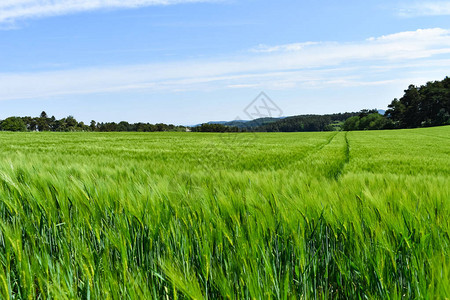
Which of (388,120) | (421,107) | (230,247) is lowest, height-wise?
(230,247)

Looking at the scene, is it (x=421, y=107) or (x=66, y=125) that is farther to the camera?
(x=66, y=125)

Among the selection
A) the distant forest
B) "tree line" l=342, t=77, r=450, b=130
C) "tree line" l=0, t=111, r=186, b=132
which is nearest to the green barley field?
the distant forest

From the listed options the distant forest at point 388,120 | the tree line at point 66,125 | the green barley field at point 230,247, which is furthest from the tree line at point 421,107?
the green barley field at point 230,247

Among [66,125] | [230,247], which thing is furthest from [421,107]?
[66,125]

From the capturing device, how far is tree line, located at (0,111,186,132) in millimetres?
83438

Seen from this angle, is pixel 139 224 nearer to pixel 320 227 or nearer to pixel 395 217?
pixel 320 227

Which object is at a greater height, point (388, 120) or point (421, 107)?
point (421, 107)

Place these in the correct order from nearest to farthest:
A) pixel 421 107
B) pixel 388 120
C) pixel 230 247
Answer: pixel 230 247, pixel 421 107, pixel 388 120

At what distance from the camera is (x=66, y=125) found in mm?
90312

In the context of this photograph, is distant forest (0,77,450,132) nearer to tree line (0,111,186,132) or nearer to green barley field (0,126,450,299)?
tree line (0,111,186,132)

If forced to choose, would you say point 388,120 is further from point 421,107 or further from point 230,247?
point 230,247

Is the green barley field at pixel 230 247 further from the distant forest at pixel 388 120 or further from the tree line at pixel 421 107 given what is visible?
the tree line at pixel 421 107

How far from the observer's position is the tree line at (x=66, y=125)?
83438mm

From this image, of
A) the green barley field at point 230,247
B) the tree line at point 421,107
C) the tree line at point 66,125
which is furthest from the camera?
the tree line at point 66,125
